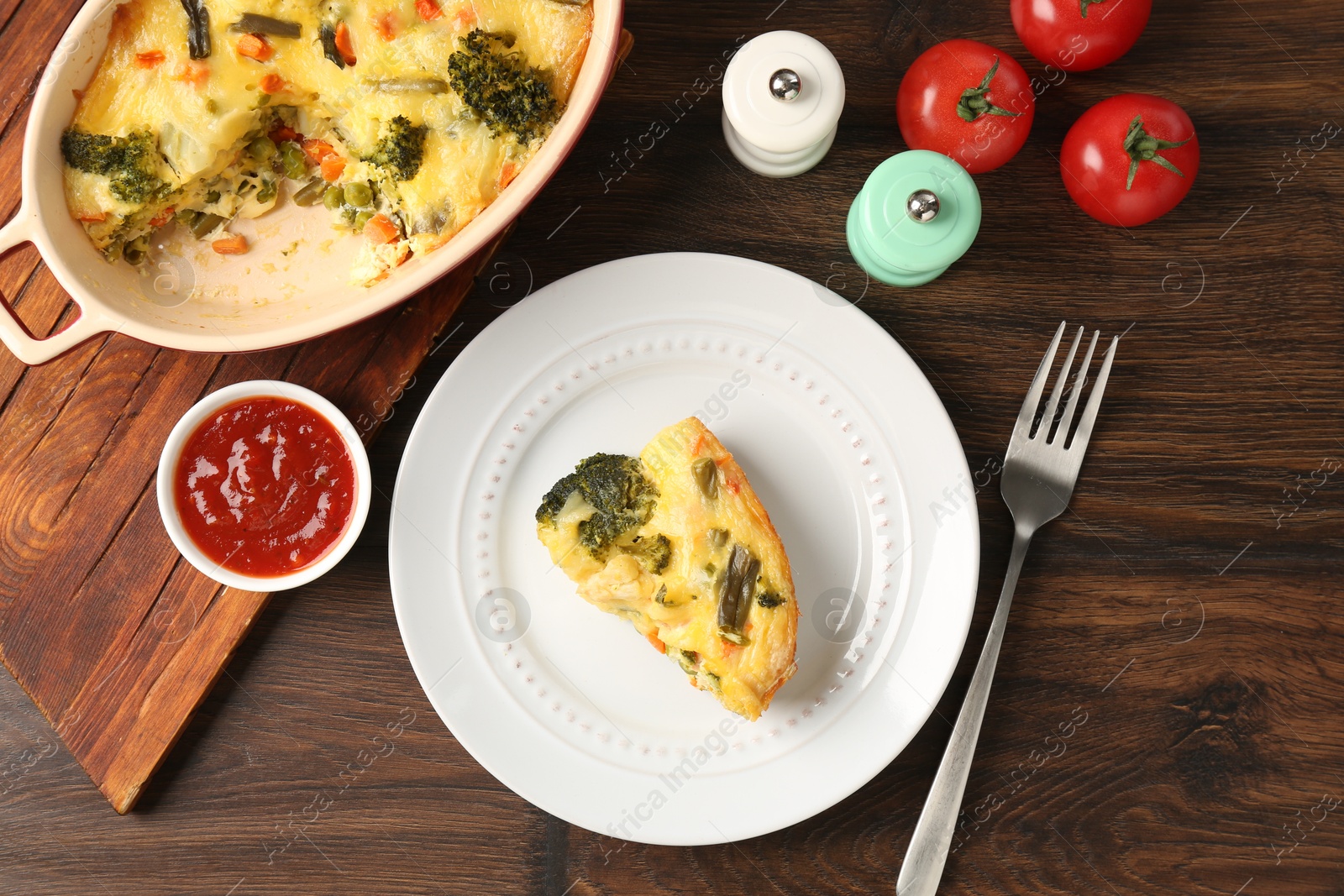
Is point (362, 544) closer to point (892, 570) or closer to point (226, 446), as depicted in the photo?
point (226, 446)

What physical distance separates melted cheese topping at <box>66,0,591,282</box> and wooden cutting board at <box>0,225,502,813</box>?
37 centimetres

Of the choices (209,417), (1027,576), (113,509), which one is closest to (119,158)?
(209,417)

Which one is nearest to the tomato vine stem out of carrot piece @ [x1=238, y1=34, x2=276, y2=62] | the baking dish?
the baking dish

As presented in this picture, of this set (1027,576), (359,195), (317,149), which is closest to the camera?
(359,195)

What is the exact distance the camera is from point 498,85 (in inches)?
103

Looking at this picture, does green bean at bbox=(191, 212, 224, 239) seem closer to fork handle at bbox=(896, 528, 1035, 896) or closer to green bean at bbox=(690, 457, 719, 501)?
green bean at bbox=(690, 457, 719, 501)

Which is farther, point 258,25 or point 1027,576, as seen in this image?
point 1027,576

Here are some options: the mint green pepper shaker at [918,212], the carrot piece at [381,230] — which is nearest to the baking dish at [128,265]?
the carrot piece at [381,230]

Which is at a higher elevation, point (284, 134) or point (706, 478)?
point (284, 134)

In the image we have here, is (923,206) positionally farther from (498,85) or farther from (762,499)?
(498,85)

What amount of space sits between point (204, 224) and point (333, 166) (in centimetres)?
52

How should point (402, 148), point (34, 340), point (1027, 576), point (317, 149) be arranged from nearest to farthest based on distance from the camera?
1. point (34, 340)
2. point (402, 148)
3. point (317, 149)
4. point (1027, 576)

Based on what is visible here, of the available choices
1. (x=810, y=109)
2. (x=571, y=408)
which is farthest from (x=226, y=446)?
(x=810, y=109)

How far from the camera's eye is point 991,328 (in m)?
3.07
